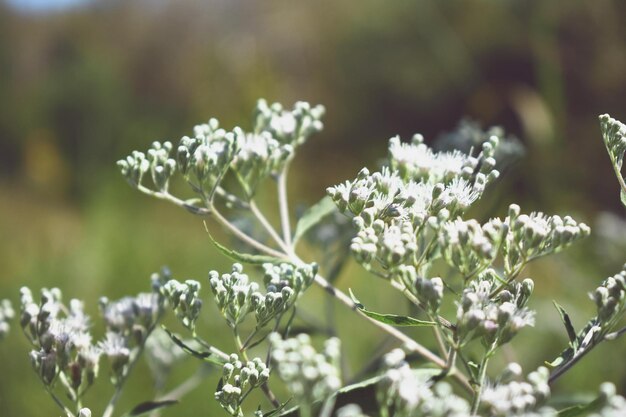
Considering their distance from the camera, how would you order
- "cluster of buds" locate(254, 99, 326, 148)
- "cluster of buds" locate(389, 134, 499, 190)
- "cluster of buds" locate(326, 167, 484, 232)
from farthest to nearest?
"cluster of buds" locate(254, 99, 326, 148) → "cluster of buds" locate(389, 134, 499, 190) → "cluster of buds" locate(326, 167, 484, 232)

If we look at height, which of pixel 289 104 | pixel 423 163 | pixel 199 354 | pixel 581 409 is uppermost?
pixel 289 104

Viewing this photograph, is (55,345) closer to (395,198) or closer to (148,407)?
(148,407)

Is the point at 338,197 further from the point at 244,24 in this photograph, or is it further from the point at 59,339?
the point at 244,24

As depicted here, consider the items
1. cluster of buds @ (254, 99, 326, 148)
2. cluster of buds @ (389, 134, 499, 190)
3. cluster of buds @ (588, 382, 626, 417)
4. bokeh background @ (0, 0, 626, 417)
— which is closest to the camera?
cluster of buds @ (588, 382, 626, 417)

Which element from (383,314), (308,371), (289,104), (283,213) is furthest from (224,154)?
(289,104)

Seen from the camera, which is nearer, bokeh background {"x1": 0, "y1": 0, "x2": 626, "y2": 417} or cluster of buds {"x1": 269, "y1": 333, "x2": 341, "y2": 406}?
cluster of buds {"x1": 269, "y1": 333, "x2": 341, "y2": 406}

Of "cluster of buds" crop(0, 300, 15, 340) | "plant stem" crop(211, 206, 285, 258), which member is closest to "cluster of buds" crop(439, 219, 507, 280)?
"plant stem" crop(211, 206, 285, 258)

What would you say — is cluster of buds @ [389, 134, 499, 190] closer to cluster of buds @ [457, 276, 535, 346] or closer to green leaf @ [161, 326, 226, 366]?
cluster of buds @ [457, 276, 535, 346]

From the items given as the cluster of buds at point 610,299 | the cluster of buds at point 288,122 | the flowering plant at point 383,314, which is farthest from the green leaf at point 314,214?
the cluster of buds at point 610,299
